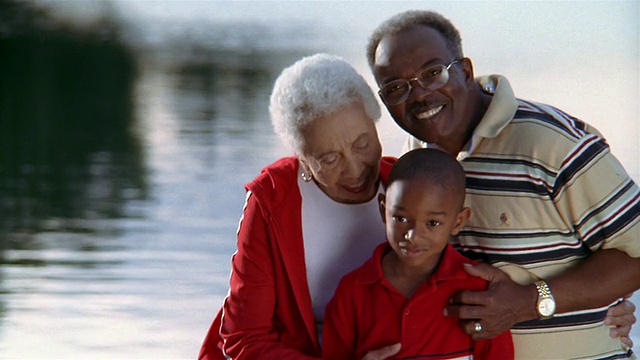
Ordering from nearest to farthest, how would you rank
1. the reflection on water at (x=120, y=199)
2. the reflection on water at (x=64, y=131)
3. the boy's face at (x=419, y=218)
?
1. the boy's face at (x=419, y=218)
2. the reflection on water at (x=120, y=199)
3. the reflection on water at (x=64, y=131)

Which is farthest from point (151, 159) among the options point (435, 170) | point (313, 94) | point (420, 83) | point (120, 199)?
point (435, 170)

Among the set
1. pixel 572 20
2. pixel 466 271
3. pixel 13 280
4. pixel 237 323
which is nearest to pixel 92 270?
pixel 13 280

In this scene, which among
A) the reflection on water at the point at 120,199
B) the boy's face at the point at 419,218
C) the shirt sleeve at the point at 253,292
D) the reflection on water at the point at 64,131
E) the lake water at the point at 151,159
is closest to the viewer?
the boy's face at the point at 419,218

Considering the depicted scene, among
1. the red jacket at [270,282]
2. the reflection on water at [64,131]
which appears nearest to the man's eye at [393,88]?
the red jacket at [270,282]

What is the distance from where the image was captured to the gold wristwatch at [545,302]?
266 centimetres

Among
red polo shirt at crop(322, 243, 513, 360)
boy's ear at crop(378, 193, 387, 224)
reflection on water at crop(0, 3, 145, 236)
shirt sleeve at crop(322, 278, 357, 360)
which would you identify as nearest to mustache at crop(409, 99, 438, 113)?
boy's ear at crop(378, 193, 387, 224)

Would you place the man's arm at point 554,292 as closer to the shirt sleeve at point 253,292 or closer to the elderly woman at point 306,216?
the elderly woman at point 306,216

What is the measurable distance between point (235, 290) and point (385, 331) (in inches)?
17.0

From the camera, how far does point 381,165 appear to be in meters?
2.98

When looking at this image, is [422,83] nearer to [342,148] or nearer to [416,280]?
[342,148]

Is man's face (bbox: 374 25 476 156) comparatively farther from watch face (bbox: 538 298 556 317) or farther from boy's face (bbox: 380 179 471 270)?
watch face (bbox: 538 298 556 317)

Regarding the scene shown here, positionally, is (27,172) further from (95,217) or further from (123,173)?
(95,217)

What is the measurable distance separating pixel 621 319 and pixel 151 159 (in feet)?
21.8

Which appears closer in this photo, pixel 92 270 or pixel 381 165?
pixel 381 165
